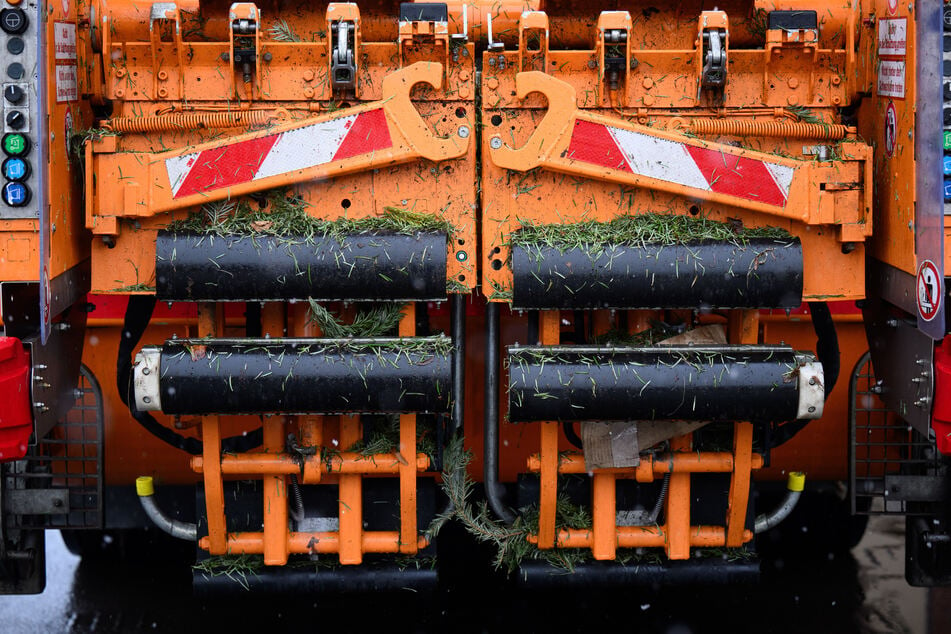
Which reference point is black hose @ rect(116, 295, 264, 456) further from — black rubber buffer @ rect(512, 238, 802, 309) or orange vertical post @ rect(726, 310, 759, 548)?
orange vertical post @ rect(726, 310, 759, 548)

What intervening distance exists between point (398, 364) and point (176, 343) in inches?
29.8

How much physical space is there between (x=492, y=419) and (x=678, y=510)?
29.1 inches

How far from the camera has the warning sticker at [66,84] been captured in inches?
153

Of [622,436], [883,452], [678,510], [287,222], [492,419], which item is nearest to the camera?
[287,222]

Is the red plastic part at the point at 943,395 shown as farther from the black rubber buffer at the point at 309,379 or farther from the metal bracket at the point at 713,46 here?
the black rubber buffer at the point at 309,379

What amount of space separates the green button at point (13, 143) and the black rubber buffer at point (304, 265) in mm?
534

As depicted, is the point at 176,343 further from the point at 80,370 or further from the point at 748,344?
the point at 748,344

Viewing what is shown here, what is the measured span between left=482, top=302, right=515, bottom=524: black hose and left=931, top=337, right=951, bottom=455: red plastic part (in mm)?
1498

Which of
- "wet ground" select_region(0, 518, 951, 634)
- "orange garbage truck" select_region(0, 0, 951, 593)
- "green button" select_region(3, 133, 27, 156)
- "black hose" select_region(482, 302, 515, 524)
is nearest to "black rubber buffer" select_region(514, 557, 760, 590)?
"orange garbage truck" select_region(0, 0, 951, 593)

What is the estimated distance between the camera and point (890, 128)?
3.98m

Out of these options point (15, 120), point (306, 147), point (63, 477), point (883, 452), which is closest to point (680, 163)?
point (306, 147)

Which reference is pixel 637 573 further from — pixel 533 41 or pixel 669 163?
pixel 533 41

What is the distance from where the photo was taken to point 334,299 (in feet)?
12.7

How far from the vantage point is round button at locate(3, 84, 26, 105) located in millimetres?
3766
